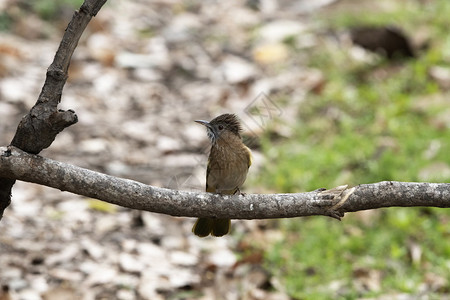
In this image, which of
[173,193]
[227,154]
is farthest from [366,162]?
[173,193]

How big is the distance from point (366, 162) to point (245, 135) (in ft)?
7.47

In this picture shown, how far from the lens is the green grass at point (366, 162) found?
16.8 feet

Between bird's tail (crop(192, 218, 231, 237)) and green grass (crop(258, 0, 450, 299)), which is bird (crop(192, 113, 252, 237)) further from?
green grass (crop(258, 0, 450, 299))

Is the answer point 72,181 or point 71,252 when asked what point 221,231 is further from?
point 71,252

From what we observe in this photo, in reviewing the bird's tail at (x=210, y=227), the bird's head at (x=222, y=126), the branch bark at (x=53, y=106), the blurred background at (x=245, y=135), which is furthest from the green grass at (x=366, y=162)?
the branch bark at (x=53, y=106)

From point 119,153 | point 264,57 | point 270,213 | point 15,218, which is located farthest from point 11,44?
point 270,213

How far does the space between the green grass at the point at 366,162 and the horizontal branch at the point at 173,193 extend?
1.87 metres

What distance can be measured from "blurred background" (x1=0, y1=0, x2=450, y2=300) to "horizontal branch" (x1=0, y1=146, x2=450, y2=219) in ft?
2.59

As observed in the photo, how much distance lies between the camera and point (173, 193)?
3.03m

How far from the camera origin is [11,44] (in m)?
8.60

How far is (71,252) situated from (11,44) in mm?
4378

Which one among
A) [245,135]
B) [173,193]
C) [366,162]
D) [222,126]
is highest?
[366,162]

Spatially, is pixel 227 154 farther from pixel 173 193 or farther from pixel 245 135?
pixel 173 193

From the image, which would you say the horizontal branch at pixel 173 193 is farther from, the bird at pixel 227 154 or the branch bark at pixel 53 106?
the bird at pixel 227 154
